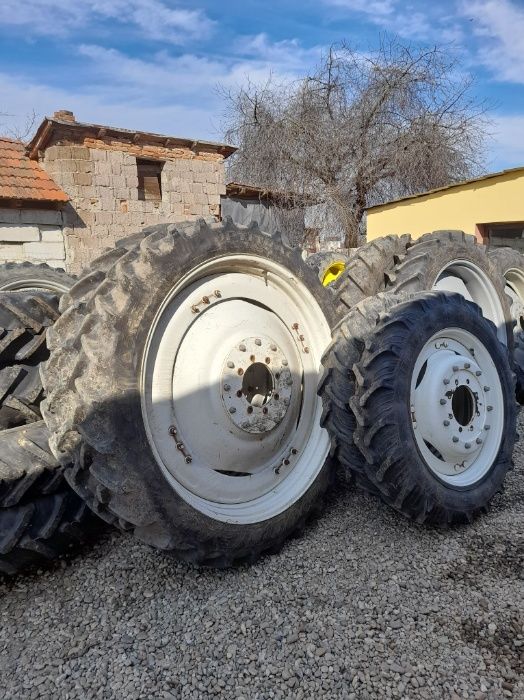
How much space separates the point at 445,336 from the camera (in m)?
2.83

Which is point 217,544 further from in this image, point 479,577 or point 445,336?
point 445,336

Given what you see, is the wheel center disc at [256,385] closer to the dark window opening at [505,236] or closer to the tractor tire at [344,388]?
the tractor tire at [344,388]

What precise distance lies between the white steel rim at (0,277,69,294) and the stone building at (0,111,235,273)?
646cm

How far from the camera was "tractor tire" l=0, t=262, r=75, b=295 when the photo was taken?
395 cm

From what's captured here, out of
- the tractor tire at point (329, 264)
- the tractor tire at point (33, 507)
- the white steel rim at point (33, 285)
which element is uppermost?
the tractor tire at point (329, 264)

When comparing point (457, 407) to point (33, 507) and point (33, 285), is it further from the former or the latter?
point (33, 285)

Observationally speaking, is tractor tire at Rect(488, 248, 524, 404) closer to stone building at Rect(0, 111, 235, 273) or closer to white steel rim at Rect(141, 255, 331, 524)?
white steel rim at Rect(141, 255, 331, 524)

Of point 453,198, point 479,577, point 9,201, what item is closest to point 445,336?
point 479,577

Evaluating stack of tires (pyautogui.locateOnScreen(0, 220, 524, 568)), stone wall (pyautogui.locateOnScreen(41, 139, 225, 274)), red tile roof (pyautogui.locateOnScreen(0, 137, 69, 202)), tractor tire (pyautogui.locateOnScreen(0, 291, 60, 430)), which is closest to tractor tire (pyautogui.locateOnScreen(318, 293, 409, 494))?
stack of tires (pyautogui.locateOnScreen(0, 220, 524, 568))

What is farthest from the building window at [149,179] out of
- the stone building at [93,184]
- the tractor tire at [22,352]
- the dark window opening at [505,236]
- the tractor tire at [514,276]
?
the tractor tire at [22,352]

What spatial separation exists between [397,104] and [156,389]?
1706 cm

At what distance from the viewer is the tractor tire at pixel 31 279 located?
395 cm

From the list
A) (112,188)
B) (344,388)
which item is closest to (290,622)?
(344,388)

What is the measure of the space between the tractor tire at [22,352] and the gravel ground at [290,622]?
74cm
